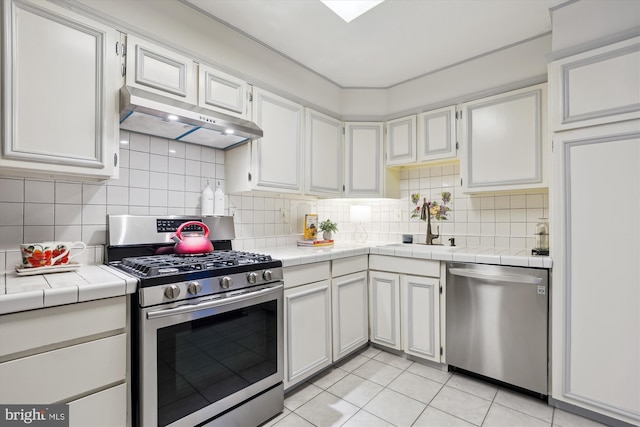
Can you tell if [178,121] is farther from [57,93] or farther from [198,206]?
[198,206]

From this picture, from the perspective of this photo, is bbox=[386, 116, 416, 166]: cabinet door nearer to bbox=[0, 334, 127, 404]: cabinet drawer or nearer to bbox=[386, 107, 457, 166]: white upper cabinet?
bbox=[386, 107, 457, 166]: white upper cabinet

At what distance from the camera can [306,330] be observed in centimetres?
204

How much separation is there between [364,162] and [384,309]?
1362 millimetres

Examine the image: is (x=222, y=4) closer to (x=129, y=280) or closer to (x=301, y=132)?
(x=301, y=132)

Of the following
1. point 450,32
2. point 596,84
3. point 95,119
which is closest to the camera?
point 95,119

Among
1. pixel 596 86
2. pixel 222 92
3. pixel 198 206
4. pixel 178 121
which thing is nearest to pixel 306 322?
pixel 198 206

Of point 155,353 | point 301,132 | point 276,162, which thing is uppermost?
point 301,132

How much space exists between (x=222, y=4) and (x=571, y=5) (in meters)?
2.06

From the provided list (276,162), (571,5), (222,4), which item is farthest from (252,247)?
(571,5)

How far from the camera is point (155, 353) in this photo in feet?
4.19

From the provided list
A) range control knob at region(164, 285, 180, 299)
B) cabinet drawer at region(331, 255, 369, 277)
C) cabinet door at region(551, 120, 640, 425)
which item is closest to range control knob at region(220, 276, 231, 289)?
range control knob at region(164, 285, 180, 299)

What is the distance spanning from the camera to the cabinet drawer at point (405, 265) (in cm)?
229

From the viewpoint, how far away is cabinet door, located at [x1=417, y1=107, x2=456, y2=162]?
8.40ft

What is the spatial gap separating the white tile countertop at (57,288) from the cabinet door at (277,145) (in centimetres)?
110
